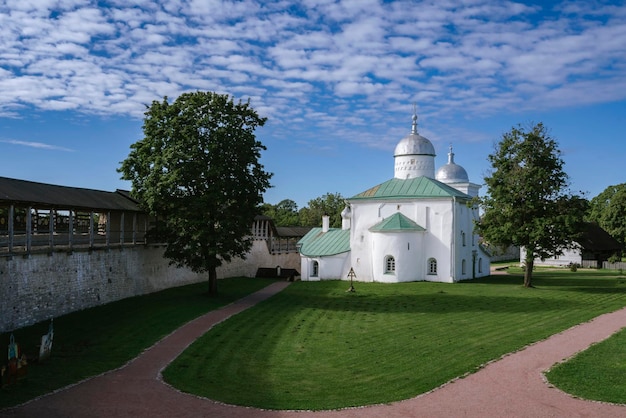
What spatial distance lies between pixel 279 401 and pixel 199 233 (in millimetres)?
16948

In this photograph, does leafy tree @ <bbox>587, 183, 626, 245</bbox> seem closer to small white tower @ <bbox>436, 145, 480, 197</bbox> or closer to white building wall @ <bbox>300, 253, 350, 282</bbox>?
small white tower @ <bbox>436, 145, 480, 197</bbox>

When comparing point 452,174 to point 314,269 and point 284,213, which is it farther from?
point 284,213

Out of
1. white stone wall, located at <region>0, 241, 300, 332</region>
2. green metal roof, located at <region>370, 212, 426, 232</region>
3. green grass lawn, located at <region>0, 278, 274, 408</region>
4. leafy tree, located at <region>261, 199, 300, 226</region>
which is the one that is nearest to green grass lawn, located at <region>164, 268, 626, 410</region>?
green grass lawn, located at <region>0, 278, 274, 408</region>

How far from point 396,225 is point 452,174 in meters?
21.6

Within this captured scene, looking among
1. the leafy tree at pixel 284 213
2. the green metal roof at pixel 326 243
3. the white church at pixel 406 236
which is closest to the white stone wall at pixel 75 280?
the green metal roof at pixel 326 243

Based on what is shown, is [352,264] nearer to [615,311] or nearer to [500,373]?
[615,311]

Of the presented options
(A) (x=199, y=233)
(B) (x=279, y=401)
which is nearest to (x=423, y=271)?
(A) (x=199, y=233)

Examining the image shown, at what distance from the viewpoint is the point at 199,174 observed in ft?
98.2

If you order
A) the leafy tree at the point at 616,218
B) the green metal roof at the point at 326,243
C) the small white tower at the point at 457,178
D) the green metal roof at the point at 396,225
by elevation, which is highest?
the small white tower at the point at 457,178

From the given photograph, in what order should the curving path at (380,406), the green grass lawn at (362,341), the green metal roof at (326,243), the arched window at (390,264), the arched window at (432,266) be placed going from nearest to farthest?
the curving path at (380,406) → the green grass lawn at (362,341) → the arched window at (390,264) → the arched window at (432,266) → the green metal roof at (326,243)

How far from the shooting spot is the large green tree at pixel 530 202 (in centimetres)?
3628

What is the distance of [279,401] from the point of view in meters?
13.4

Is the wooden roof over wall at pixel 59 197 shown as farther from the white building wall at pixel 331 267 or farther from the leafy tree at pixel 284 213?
the leafy tree at pixel 284 213

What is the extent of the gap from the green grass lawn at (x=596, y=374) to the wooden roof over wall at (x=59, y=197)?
18656 mm
